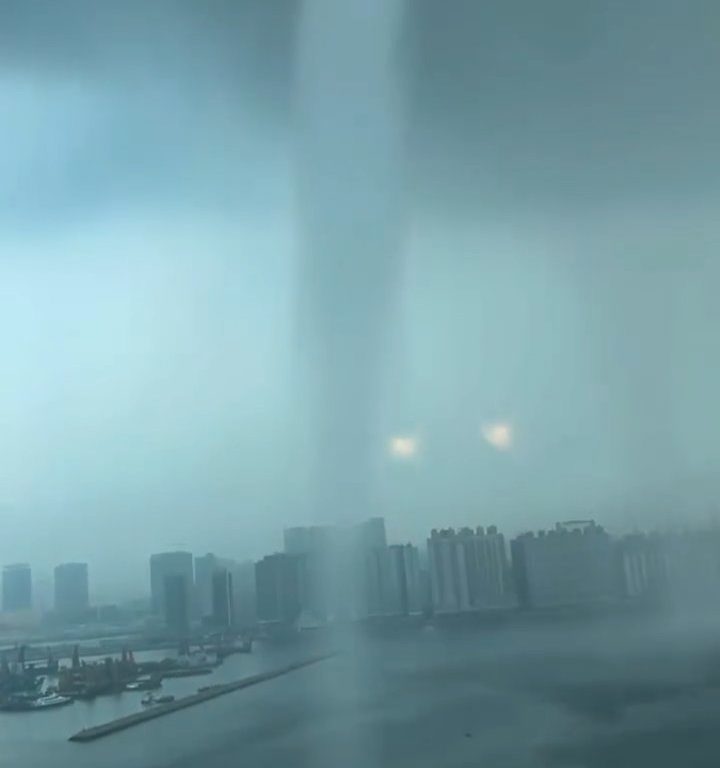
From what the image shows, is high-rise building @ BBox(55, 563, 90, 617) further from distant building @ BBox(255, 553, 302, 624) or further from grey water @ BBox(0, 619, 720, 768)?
distant building @ BBox(255, 553, 302, 624)

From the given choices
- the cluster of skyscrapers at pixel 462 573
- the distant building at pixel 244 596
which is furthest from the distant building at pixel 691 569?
the distant building at pixel 244 596

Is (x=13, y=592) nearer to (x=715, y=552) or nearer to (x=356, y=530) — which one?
(x=356, y=530)

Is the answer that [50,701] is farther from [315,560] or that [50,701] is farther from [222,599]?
[315,560]

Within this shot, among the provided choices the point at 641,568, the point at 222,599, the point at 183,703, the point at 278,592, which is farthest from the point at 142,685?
the point at 641,568

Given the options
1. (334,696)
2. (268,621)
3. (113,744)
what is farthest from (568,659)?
(113,744)

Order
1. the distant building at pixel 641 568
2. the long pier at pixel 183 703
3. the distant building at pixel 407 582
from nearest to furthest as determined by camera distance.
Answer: the long pier at pixel 183 703 < the distant building at pixel 407 582 < the distant building at pixel 641 568

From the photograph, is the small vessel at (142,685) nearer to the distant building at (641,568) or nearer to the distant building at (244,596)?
the distant building at (244,596)
